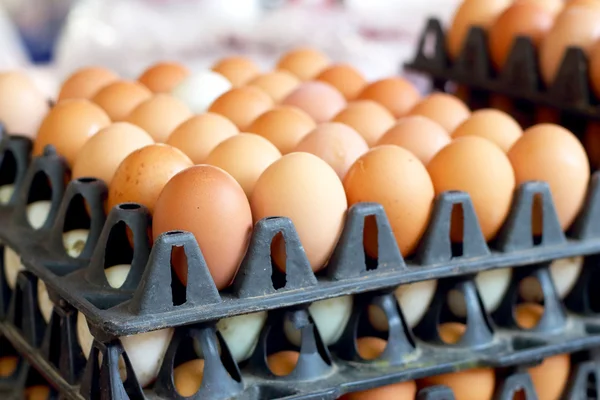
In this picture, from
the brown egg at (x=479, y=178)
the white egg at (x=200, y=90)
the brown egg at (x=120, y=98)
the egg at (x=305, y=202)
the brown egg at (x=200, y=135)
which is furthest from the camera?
the white egg at (x=200, y=90)

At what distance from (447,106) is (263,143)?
456 millimetres

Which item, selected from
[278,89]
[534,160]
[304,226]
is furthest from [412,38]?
[304,226]

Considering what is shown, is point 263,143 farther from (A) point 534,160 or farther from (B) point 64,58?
(B) point 64,58

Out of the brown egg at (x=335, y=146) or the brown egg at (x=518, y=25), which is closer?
the brown egg at (x=335, y=146)

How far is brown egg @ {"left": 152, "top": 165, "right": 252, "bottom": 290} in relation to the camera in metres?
1.11

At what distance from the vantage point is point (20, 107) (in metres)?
1.67

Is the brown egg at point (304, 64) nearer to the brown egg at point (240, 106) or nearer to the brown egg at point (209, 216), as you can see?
the brown egg at point (240, 106)

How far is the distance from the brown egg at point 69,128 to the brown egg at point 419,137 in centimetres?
47

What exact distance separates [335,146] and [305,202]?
0.70ft

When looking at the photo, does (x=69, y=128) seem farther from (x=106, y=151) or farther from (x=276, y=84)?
(x=276, y=84)

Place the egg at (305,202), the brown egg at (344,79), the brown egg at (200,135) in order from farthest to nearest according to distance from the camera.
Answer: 1. the brown egg at (344,79)
2. the brown egg at (200,135)
3. the egg at (305,202)

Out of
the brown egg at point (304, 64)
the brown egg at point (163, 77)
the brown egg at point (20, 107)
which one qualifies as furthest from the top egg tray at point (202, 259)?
the brown egg at point (304, 64)

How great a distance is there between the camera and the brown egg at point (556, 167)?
4.44ft

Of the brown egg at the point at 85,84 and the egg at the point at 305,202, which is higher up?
the brown egg at the point at 85,84
